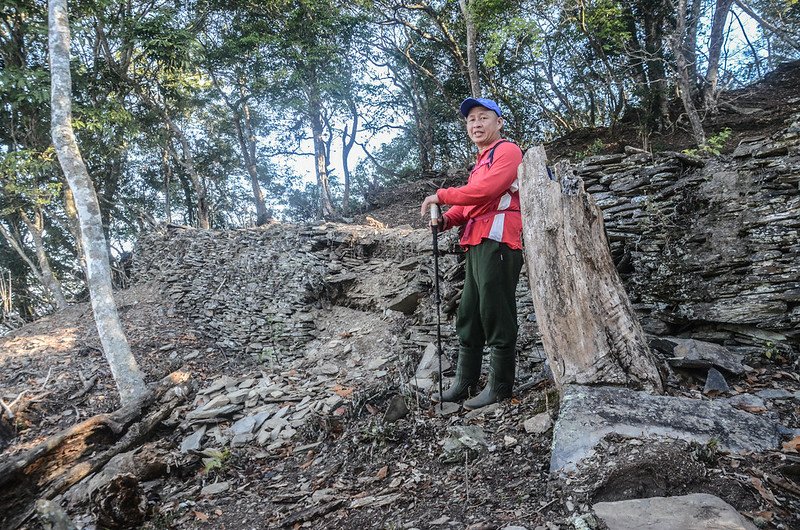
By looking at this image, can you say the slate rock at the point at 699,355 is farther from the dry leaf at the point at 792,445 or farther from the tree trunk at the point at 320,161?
the tree trunk at the point at 320,161

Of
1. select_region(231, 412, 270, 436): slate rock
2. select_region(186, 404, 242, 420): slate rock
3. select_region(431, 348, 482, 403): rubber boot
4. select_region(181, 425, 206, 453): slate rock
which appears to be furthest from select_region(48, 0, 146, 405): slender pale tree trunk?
select_region(431, 348, 482, 403): rubber boot

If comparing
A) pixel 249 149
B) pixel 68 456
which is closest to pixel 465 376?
pixel 68 456

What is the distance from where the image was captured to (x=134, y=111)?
1583cm

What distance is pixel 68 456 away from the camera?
3.99 metres

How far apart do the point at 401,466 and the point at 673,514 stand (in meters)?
1.72

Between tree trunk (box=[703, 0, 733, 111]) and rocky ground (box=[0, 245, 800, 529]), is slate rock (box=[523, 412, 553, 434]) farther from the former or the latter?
tree trunk (box=[703, 0, 733, 111])

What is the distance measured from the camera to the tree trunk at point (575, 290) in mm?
2895

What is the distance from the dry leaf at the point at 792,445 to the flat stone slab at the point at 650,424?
0.04 m

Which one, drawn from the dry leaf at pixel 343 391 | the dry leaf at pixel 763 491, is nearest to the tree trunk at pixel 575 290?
the dry leaf at pixel 763 491

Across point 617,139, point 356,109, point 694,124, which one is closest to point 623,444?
point 694,124

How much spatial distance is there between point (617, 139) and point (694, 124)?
4.58 m

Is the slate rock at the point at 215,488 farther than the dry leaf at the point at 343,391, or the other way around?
the dry leaf at the point at 343,391

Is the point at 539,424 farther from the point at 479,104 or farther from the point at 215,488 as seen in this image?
the point at 215,488

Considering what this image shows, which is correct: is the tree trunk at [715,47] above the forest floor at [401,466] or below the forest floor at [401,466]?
above
